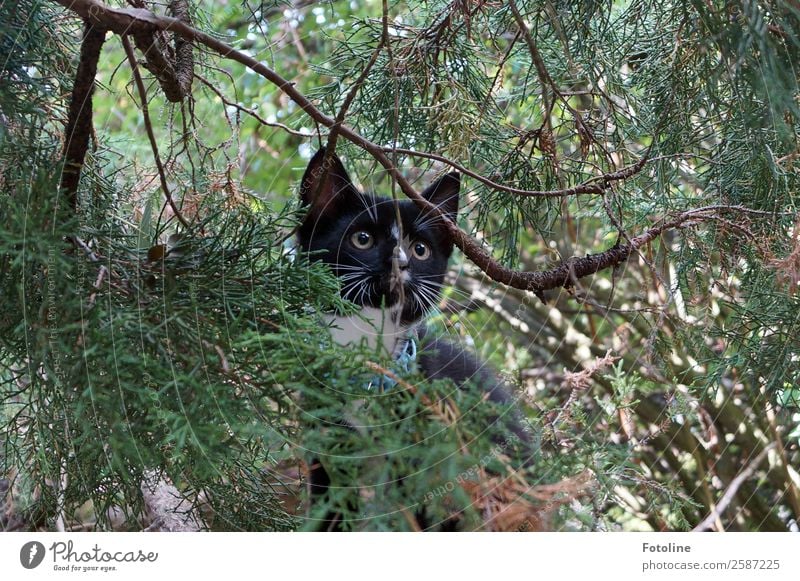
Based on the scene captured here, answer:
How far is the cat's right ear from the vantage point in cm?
76

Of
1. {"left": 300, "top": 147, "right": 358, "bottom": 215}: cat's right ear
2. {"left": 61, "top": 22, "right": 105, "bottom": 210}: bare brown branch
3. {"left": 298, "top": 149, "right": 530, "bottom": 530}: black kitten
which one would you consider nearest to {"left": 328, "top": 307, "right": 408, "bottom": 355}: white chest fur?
{"left": 298, "top": 149, "right": 530, "bottom": 530}: black kitten

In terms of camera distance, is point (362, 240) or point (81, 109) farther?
point (362, 240)

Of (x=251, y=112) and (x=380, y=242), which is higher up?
(x=251, y=112)

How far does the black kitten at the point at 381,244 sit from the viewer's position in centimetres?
77

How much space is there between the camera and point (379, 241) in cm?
83

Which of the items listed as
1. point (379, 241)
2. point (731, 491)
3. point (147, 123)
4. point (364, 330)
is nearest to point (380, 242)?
point (379, 241)

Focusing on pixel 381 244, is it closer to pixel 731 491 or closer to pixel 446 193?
pixel 446 193

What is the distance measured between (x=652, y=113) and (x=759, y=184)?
13 centimetres

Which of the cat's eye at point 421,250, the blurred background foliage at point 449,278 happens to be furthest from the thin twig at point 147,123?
the cat's eye at point 421,250

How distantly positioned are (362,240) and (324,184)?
0.08m

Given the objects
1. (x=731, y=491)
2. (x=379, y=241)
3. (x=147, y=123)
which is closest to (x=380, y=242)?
(x=379, y=241)

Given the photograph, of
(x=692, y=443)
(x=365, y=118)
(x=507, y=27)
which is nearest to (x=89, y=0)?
(x=365, y=118)

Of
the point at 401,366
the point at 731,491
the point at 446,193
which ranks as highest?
Result: the point at 446,193

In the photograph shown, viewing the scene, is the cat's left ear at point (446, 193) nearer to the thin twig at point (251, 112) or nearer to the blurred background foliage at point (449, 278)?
the blurred background foliage at point (449, 278)
